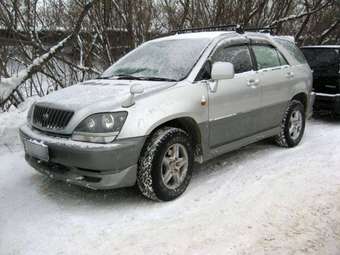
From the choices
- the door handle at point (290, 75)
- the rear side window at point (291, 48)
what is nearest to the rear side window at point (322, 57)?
the rear side window at point (291, 48)

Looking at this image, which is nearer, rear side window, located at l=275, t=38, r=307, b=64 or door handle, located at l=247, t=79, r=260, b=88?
door handle, located at l=247, t=79, r=260, b=88

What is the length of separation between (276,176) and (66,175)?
238 centimetres

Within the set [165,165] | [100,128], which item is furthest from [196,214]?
[100,128]

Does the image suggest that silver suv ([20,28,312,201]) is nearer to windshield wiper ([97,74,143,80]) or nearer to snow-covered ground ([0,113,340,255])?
windshield wiper ([97,74,143,80])

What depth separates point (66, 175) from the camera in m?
4.13

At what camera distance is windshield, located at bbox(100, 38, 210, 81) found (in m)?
4.82

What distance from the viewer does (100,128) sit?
3.96 m

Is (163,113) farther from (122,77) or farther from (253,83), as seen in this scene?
(253,83)

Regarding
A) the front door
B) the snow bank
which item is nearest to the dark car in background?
the front door

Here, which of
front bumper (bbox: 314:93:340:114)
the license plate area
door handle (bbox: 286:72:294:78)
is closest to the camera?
the license plate area

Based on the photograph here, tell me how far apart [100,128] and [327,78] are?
212 inches

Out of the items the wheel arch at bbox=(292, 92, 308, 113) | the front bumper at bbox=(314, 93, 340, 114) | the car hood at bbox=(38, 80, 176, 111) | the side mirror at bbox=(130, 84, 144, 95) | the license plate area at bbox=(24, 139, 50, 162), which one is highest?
the side mirror at bbox=(130, 84, 144, 95)

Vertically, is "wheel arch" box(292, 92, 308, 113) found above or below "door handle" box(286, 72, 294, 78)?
below

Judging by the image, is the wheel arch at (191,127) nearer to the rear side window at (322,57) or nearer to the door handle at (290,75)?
the door handle at (290,75)
